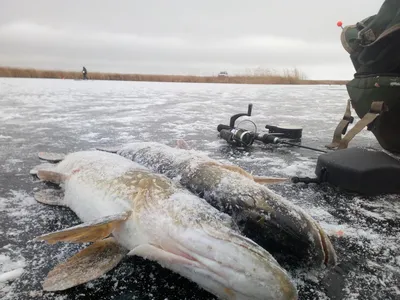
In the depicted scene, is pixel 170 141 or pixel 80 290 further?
pixel 170 141

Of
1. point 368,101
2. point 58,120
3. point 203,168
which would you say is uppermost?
point 368,101

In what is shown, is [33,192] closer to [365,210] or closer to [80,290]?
[80,290]

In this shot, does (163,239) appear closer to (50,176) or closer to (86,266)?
(86,266)

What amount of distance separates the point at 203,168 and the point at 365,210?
1285 millimetres

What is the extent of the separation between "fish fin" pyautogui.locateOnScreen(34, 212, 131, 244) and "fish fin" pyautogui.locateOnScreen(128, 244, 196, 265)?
0.17 metres

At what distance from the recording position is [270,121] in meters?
6.95

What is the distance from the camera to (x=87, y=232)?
1.50 metres

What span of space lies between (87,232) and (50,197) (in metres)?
1.02

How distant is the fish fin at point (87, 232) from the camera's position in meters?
1.42

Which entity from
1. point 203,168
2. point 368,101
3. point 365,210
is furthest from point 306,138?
point 203,168

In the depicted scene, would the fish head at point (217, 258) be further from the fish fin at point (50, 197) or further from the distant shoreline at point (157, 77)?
the distant shoreline at point (157, 77)

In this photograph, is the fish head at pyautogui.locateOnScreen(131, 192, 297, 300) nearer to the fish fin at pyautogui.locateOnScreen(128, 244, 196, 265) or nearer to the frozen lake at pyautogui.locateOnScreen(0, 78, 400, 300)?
the fish fin at pyautogui.locateOnScreen(128, 244, 196, 265)

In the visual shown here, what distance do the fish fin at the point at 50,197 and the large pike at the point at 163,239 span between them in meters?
0.21

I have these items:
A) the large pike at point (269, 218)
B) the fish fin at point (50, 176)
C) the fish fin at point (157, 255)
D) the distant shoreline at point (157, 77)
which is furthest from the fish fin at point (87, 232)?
the distant shoreline at point (157, 77)
